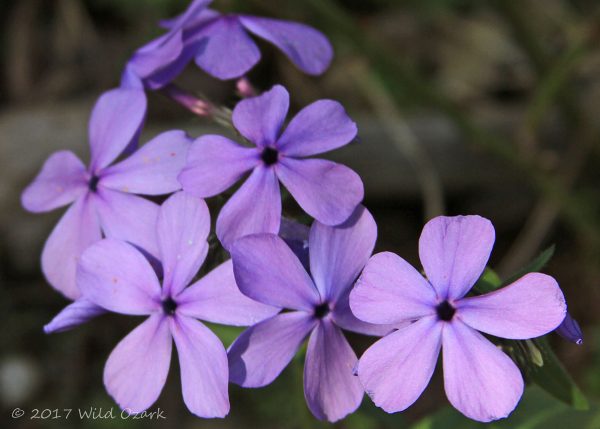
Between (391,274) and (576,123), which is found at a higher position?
(391,274)

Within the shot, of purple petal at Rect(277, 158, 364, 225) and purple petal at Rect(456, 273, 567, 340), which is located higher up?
purple petal at Rect(456, 273, 567, 340)

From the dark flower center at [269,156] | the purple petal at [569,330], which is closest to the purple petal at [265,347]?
the dark flower center at [269,156]

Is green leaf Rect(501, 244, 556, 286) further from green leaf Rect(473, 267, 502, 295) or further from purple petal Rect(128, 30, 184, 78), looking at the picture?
purple petal Rect(128, 30, 184, 78)

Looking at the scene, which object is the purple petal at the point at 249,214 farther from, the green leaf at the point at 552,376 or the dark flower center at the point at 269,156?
the green leaf at the point at 552,376

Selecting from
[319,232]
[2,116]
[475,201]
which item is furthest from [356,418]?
[2,116]

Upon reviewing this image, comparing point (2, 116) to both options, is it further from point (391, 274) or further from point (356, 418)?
point (391, 274)

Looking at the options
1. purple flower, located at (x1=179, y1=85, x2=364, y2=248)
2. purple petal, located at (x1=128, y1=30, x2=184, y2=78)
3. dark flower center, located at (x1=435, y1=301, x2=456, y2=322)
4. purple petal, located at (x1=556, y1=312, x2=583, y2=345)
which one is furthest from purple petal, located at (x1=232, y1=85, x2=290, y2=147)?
purple petal, located at (x1=556, y1=312, x2=583, y2=345)
